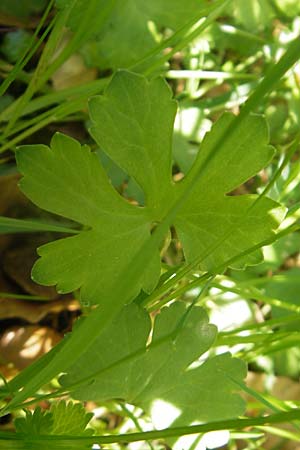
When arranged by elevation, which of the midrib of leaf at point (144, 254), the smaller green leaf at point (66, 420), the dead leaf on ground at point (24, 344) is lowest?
the smaller green leaf at point (66, 420)

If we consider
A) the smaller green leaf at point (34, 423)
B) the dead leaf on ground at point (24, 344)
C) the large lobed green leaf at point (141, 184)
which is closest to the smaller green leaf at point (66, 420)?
the smaller green leaf at point (34, 423)

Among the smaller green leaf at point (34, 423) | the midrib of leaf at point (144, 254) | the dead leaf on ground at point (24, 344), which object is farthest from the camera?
the dead leaf on ground at point (24, 344)

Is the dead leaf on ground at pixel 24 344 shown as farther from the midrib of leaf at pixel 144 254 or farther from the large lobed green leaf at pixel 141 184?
the midrib of leaf at pixel 144 254

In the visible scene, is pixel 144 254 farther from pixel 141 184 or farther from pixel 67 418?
pixel 67 418

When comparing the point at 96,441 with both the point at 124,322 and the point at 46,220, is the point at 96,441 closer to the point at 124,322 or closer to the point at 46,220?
the point at 124,322

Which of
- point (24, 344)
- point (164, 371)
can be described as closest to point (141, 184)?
point (164, 371)
